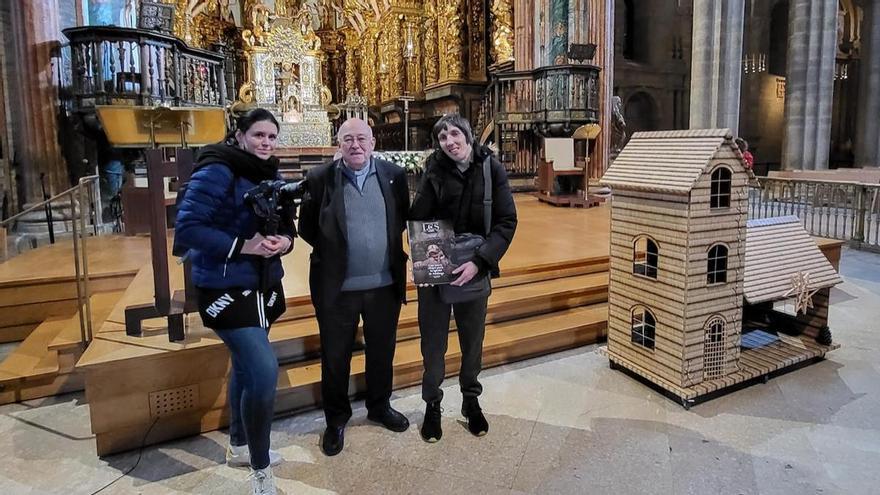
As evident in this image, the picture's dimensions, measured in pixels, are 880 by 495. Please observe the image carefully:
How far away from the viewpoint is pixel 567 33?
444 inches

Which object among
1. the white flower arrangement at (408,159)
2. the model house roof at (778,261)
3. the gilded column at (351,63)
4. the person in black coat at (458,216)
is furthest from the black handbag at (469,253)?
the gilded column at (351,63)

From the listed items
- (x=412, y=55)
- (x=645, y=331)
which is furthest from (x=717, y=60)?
(x=645, y=331)

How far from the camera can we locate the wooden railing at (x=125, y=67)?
7.31 meters

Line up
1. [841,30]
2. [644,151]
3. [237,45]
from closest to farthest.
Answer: [644,151] → [237,45] → [841,30]

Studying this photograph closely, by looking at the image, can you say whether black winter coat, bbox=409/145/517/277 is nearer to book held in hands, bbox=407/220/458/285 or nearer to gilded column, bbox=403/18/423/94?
book held in hands, bbox=407/220/458/285

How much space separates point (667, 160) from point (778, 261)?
1300mm

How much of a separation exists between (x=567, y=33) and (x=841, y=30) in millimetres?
19494

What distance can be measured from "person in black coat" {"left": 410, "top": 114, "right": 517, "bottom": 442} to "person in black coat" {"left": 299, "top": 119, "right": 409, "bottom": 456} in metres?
0.16

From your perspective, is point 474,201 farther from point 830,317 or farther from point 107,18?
point 107,18

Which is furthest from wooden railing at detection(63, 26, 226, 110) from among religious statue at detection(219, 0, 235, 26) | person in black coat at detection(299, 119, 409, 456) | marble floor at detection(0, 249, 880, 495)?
religious statue at detection(219, 0, 235, 26)

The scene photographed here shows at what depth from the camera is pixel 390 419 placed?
10.4 feet

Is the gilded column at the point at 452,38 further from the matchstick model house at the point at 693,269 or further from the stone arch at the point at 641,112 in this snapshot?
the stone arch at the point at 641,112

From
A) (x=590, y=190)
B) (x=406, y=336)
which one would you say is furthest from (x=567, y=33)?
(x=406, y=336)

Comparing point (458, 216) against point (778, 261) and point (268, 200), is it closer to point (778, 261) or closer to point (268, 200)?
point (268, 200)
